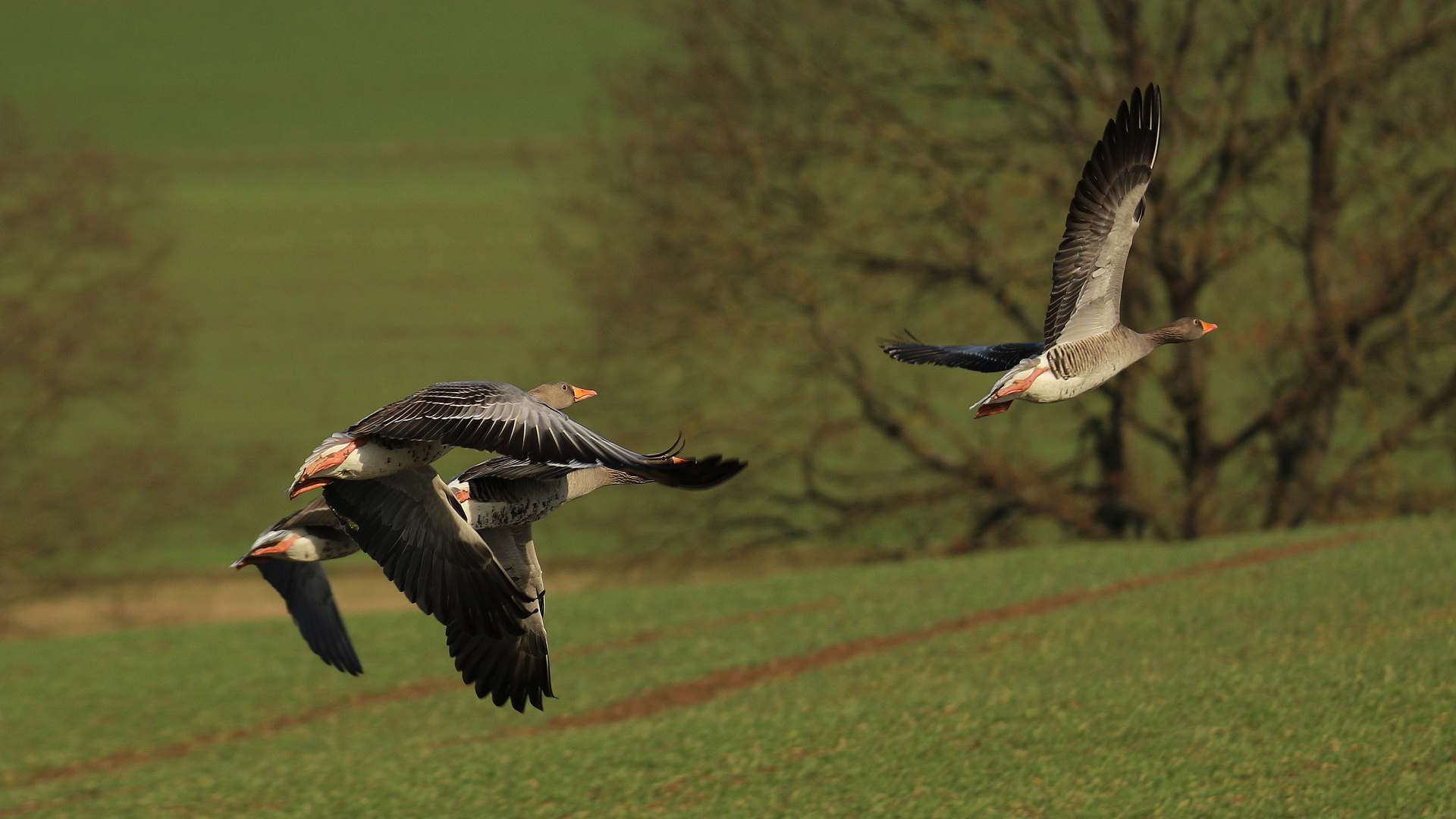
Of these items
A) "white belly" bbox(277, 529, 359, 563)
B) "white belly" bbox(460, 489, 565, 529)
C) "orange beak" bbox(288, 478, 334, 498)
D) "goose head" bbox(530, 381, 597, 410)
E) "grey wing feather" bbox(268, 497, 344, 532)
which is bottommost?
"white belly" bbox(460, 489, 565, 529)

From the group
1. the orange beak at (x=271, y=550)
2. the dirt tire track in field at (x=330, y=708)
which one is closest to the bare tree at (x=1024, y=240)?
the dirt tire track in field at (x=330, y=708)

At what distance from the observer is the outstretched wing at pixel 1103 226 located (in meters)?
5.56

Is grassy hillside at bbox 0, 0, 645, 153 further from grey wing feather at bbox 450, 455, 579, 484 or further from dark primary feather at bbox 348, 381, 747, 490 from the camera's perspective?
dark primary feather at bbox 348, 381, 747, 490

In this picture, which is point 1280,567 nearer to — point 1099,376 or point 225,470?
point 1099,376

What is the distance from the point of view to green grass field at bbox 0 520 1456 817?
9555mm

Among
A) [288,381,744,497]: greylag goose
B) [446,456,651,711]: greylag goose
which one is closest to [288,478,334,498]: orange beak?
[288,381,744,497]: greylag goose

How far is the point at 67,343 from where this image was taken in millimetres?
21375

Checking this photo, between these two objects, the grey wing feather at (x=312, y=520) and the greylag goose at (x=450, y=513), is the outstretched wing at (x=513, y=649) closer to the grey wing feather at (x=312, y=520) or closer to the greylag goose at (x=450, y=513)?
the greylag goose at (x=450, y=513)

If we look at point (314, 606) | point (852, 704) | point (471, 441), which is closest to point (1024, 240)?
point (852, 704)

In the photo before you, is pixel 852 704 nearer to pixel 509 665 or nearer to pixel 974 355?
pixel 509 665

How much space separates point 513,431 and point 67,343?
1889 centimetres

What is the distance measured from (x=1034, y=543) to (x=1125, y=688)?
9.99m

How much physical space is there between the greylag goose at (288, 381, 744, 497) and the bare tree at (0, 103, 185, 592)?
18.0 metres

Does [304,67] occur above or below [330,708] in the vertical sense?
above
